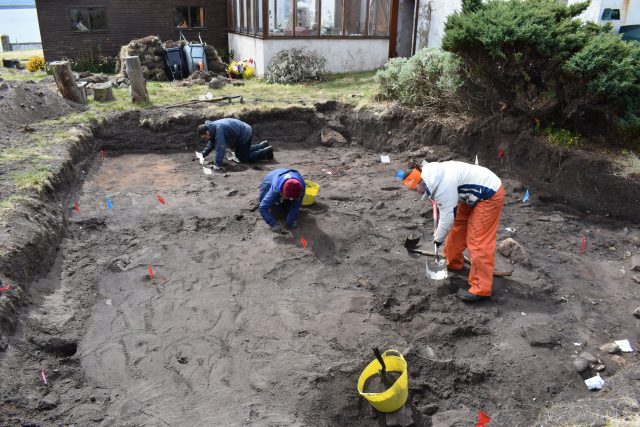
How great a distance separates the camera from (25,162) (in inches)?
343

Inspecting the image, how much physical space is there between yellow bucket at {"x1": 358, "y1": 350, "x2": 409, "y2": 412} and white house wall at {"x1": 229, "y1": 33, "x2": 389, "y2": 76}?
14.0 meters

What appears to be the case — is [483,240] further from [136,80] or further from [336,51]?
[336,51]

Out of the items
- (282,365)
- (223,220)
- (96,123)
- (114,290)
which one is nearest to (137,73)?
(96,123)

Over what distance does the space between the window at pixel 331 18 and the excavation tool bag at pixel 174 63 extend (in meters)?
5.04

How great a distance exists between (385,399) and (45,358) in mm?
3420

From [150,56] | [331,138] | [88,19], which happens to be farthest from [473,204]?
[88,19]

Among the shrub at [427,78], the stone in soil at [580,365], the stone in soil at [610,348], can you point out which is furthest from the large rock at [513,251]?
the shrub at [427,78]

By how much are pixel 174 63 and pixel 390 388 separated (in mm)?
16109


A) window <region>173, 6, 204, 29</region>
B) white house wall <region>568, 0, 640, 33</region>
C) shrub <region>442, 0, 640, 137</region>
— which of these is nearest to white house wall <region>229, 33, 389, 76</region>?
window <region>173, 6, 204, 29</region>

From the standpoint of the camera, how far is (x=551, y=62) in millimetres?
8633

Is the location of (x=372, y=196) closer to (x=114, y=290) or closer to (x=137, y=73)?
(x=114, y=290)

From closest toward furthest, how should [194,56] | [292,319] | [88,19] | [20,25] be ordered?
1. [292,319]
2. [194,56]
3. [88,19]
4. [20,25]

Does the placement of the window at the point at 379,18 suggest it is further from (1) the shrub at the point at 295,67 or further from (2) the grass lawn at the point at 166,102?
(1) the shrub at the point at 295,67

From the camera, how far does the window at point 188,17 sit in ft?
67.3
